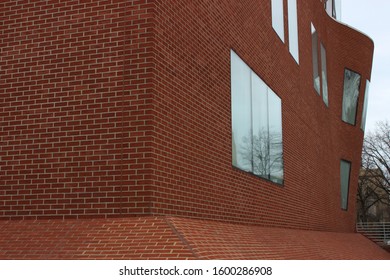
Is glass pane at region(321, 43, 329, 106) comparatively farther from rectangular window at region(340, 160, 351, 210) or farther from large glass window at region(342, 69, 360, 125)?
rectangular window at region(340, 160, 351, 210)

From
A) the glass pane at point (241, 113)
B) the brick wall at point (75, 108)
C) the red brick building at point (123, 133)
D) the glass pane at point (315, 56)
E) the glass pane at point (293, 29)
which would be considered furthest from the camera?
the glass pane at point (315, 56)

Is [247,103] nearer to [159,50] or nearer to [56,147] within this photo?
[159,50]

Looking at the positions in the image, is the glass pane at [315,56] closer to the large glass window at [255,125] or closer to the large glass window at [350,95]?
the large glass window at [350,95]

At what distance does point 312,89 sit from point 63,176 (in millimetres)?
12376

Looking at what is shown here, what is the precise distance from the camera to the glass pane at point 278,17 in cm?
1349

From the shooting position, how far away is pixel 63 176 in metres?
6.96

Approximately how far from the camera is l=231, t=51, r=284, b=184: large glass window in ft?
32.4

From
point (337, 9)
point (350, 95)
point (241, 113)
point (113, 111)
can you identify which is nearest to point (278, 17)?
point (241, 113)

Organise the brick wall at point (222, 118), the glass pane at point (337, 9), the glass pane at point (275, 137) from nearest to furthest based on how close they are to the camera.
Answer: the brick wall at point (222, 118) → the glass pane at point (275, 137) → the glass pane at point (337, 9)

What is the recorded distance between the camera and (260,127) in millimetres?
11430

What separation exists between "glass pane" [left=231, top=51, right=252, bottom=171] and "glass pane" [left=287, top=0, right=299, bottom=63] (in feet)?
16.2

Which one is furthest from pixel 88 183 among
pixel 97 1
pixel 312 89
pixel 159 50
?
pixel 312 89

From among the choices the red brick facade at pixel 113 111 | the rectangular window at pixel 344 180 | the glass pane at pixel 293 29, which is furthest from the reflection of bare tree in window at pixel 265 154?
the rectangular window at pixel 344 180

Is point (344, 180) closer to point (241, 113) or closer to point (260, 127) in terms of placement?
point (260, 127)
